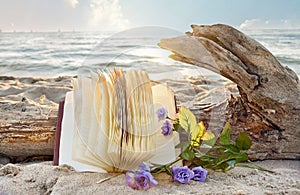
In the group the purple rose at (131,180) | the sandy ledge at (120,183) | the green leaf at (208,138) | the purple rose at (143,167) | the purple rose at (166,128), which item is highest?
the purple rose at (166,128)

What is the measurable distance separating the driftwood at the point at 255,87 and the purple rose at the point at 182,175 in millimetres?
349

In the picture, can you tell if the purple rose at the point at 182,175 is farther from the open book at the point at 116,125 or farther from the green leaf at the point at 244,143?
the green leaf at the point at 244,143

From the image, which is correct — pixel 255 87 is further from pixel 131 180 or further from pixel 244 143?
pixel 131 180

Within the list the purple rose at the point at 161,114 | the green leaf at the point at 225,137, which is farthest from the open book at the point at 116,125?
the green leaf at the point at 225,137

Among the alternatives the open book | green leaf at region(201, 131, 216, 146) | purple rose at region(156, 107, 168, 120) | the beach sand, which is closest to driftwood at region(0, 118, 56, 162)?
the beach sand

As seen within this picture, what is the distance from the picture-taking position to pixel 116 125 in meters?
1.00

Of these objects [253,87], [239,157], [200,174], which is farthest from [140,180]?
[253,87]

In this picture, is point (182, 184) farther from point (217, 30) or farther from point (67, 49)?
point (67, 49)

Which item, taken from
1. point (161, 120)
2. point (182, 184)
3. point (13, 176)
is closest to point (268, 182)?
point (182, 184)

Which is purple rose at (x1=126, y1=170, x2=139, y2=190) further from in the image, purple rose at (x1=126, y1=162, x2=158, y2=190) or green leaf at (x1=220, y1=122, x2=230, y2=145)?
green leaf at (x1=220, y1=122, x2=230, y2=145)

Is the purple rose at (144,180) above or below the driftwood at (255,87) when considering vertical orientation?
below

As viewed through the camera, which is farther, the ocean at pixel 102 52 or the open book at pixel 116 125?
the ocean at pixel 102 52

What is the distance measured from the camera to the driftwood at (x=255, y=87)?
1191 millimetres

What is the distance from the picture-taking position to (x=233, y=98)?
1.26 m
